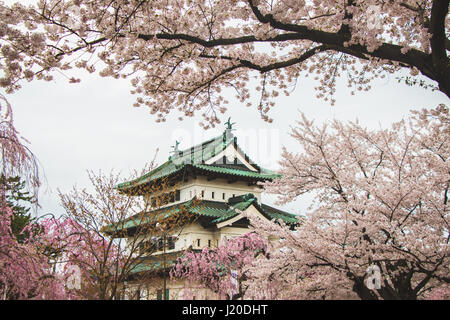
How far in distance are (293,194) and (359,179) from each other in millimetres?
1639

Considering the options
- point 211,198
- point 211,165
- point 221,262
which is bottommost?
point 221,262

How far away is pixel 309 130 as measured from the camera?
886cm

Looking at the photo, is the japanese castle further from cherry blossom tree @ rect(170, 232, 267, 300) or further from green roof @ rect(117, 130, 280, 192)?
cherry blossom tree @ rect(170, 232, 267, 300)

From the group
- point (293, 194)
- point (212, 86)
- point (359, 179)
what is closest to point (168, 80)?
point (212, 86)

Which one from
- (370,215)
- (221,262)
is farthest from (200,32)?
(221,262)

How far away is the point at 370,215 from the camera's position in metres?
7.65

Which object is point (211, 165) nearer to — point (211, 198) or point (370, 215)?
point (211, 198)

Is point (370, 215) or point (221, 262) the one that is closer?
point (370, 215)

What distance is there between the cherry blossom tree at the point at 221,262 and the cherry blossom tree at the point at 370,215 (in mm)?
7110

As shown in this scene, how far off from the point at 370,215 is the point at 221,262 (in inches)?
405

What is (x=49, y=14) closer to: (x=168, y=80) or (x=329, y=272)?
(x=168, y=80)

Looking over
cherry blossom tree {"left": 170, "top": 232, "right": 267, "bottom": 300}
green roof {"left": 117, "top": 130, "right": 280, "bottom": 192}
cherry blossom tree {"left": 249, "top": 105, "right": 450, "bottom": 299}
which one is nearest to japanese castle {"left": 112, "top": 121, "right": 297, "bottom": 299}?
green roof {"left": 117, "top": 130, "right": 280, "bottom": 192}

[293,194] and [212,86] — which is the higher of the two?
[212,86]

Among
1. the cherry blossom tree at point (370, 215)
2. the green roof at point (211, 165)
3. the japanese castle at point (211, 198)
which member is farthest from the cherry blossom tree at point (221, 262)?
the cherry blossom tree at point (370, 215)
